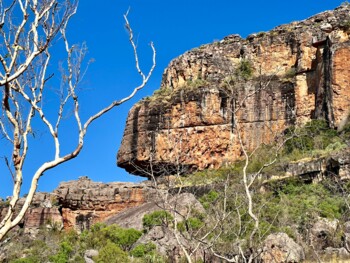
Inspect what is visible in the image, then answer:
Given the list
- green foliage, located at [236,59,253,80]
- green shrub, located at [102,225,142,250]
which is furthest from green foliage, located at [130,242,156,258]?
green foliage, located at [236,59,253,80]

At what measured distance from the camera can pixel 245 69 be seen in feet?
160

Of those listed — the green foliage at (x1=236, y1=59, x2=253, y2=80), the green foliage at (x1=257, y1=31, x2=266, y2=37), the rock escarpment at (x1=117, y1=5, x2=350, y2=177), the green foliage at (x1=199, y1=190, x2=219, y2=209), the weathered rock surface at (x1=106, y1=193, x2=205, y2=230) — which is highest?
the green foliage at (x1=257, y1=31, x2=266, y2=37)

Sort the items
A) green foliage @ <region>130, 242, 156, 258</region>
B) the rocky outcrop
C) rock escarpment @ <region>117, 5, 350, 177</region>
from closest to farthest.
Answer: green foliage @ <region>130, 242, 156, 258</region>, the rocky outcrop, rock escarpment @ <region>117, 5, 350, 177</region>

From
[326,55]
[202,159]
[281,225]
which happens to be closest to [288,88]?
[326,55]

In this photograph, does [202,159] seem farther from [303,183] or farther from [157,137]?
[303,183]

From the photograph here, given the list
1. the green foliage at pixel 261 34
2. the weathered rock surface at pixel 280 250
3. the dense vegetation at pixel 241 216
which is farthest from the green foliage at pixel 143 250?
the green foliage at pixel 261 34

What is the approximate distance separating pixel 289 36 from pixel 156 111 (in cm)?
1233

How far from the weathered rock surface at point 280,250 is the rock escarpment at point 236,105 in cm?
2273

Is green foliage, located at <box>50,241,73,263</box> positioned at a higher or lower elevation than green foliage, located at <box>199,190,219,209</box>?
lower

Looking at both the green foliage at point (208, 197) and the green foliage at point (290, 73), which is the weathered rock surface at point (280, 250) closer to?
the green foliage at point (208, 197)

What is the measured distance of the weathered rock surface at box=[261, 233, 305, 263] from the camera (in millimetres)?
18734

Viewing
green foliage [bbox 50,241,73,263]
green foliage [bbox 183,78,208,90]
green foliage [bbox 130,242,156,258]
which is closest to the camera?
green foliage [bbox 130,242,156,258]

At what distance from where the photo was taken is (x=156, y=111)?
46.5 meters

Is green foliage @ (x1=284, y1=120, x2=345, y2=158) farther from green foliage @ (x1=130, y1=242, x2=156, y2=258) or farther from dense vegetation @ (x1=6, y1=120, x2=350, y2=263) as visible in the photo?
green foliage @ (x1=130, y1=242, x2=156, y2=258)
